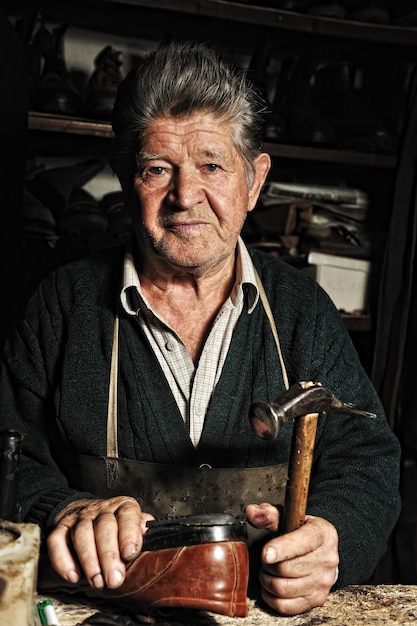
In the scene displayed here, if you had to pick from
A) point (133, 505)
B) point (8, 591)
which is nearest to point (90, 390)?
point (133, 505)

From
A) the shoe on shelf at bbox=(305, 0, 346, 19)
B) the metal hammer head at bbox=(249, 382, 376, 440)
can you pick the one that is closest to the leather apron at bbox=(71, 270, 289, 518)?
the metal hammer head at bbox=(249, 382, 376, 440)

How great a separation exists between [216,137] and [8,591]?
1058 mm

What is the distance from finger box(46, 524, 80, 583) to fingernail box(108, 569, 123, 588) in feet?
0.28

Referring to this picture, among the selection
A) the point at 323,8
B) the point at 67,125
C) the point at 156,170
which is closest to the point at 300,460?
the point at 156,170

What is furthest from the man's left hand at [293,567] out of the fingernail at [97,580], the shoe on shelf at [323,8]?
the shoe on shelf at [323,8]

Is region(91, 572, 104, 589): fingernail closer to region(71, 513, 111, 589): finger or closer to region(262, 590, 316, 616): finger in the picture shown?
region(71, 513, 111, 589): finger

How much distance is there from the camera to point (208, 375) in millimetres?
1859

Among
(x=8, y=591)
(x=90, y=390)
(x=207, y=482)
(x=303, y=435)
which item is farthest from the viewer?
(x=90, y=390)

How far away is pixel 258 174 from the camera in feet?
6.45

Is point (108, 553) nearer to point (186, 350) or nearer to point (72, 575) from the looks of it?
point (72, 575)

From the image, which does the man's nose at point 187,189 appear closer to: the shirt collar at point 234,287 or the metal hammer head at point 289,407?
the shirt collar at point 234,287

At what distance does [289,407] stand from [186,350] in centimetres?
60

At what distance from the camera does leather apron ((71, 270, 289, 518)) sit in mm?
1720

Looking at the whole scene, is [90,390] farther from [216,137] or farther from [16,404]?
[216,137]
